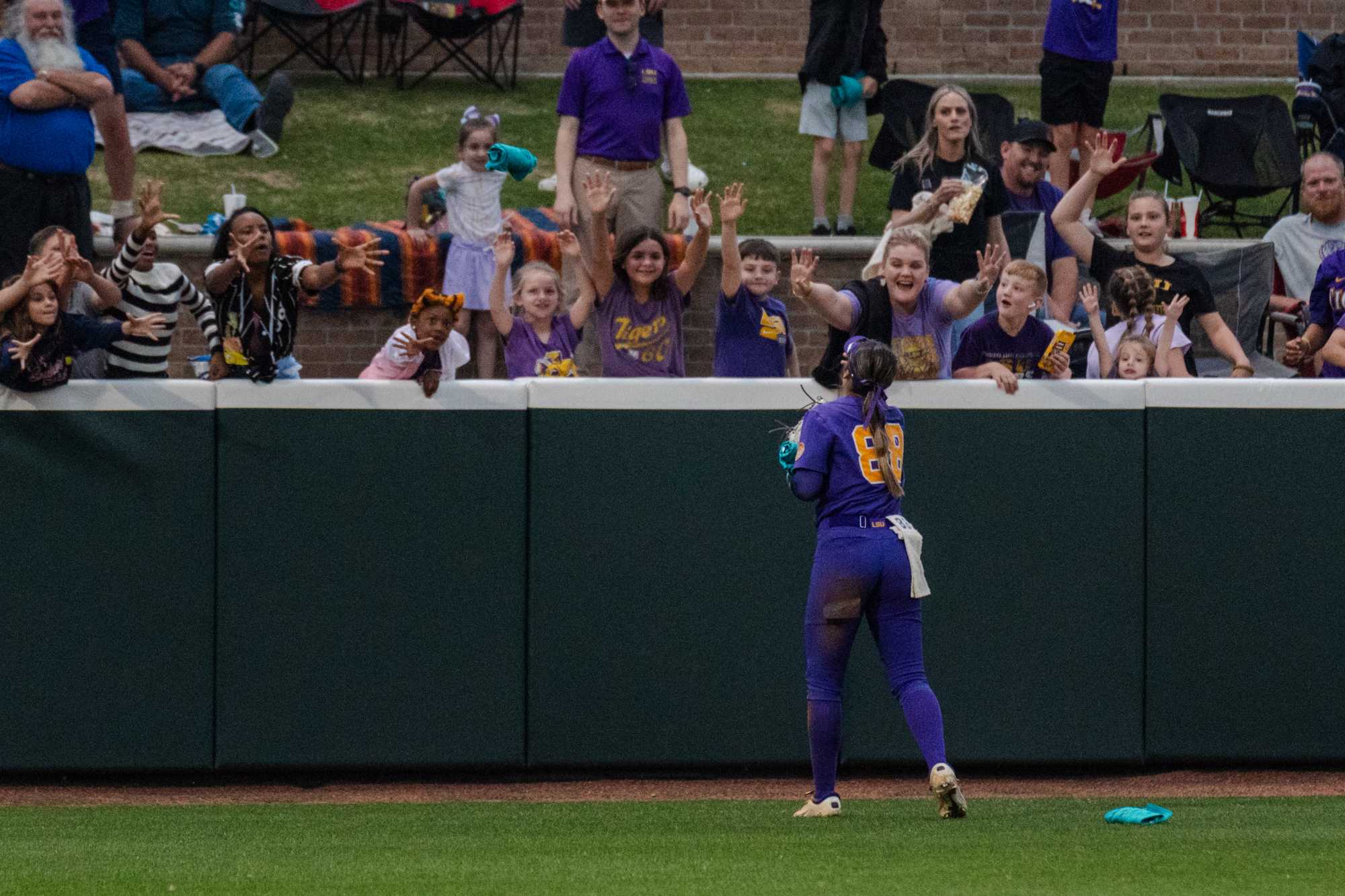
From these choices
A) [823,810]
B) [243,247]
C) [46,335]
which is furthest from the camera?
[243,247]

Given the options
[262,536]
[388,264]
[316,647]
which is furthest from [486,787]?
[388,264]

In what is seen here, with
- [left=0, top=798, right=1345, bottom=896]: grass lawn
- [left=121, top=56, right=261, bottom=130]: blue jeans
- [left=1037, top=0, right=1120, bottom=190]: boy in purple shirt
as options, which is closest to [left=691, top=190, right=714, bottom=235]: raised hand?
[left=0, top=798, right=1345, bottom=896]: grass lawn

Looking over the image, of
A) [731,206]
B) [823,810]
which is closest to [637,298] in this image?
[731,206]

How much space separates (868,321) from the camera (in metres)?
8.44

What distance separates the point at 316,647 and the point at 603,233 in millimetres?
2503

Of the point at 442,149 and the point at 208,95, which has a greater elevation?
the point at 208,95

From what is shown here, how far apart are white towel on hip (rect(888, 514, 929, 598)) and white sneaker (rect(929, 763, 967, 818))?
668mm

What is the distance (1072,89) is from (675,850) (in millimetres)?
7743

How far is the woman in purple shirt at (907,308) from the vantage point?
8.29 metres

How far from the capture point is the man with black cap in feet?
34.0

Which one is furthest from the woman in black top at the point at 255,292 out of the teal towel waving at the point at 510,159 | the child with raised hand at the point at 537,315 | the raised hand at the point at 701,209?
the raised hand at the point at 701,209

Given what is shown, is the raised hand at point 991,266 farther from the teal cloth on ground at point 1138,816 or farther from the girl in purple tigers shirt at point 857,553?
the teal cloth on ground at point 1138,816

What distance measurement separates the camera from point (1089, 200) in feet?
33.9

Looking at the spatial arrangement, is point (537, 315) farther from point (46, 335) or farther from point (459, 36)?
point (459, 36)
